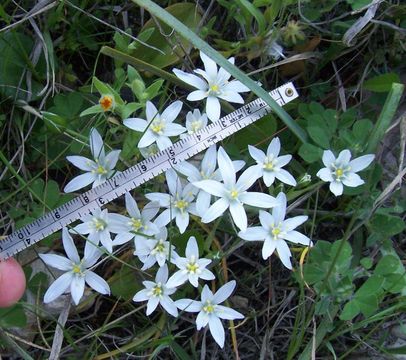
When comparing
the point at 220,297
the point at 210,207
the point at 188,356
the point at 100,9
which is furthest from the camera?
the point at 100,9

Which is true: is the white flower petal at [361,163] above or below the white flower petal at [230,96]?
below

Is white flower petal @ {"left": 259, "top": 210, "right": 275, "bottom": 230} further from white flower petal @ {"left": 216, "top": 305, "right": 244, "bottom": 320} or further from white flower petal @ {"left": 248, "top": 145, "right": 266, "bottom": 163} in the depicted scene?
white flower petal @ {"left": 216, "top": 305, "right": 244, "bottom": 320}

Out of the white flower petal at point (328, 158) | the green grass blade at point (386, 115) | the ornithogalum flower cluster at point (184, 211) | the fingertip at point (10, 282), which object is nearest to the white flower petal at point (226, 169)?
the ornithogalum flower cluster at point (184, 211)

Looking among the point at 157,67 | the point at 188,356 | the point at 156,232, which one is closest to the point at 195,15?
the point at 157,67

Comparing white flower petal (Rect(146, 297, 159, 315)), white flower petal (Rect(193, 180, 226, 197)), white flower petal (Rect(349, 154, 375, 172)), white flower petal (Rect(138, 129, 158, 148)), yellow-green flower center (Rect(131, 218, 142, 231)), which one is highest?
white flower petal (Rect(138, 129, 158, 148))

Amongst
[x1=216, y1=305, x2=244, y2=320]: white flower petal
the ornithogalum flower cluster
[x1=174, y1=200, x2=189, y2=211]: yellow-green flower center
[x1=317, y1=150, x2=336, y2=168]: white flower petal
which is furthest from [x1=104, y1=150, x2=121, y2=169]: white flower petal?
[x1=317, y1=150, x2=336, y2=168]: white flower petal

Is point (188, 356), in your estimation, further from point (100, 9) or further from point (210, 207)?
point (100, 9)

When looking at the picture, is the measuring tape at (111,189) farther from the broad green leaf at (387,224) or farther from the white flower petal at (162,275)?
the broad green leaf at (387,224)

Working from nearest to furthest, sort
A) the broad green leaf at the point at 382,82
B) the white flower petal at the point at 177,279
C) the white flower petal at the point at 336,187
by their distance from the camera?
1. the white flower petal at the point at 177,279
2. the white flower petal at the point at 336,187
3. the broad green leaf at the point at 382,82
